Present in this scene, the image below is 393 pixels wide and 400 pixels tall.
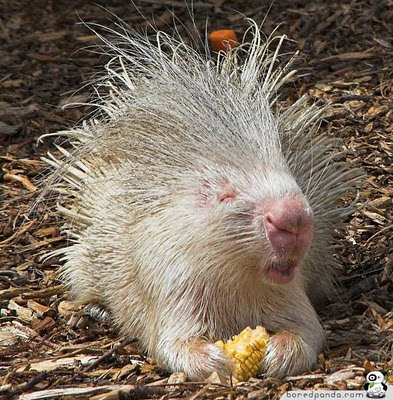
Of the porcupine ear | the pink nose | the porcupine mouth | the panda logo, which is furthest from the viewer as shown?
the porcupine ear

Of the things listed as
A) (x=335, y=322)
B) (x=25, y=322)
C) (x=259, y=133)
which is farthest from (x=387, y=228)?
(x=25, y=322)

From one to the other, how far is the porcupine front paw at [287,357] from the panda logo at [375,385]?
35 centimetres

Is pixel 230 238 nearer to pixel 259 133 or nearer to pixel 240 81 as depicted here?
pixel 259 133

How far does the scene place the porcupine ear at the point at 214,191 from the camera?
14.3 ft

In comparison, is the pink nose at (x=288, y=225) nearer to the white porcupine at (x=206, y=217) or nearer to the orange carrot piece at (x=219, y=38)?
the white porcupine at (x=206, y=217)

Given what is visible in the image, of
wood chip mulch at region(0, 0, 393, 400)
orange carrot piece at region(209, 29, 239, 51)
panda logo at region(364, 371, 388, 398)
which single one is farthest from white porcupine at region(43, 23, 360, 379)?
orange carrot piece at region(209, 29, 239, 51)

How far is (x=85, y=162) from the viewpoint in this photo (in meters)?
5.45

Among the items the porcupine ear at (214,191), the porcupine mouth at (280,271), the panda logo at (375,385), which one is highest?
the porcupine ear at (214,191)

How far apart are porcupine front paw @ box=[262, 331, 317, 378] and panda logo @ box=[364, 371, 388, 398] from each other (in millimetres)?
350

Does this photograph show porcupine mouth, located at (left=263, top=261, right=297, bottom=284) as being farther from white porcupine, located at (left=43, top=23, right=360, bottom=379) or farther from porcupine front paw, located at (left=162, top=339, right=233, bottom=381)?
porcupine front paw, located at (left=162, top=339, right=233, bottom=381)

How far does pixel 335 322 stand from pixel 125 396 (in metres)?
1.26

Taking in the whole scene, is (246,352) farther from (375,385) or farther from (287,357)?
(375,385)

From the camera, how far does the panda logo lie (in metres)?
3.95

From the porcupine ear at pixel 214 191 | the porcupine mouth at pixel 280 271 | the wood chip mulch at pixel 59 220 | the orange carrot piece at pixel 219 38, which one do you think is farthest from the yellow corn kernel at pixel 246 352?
the orange carrot piece at pixel 219 38
